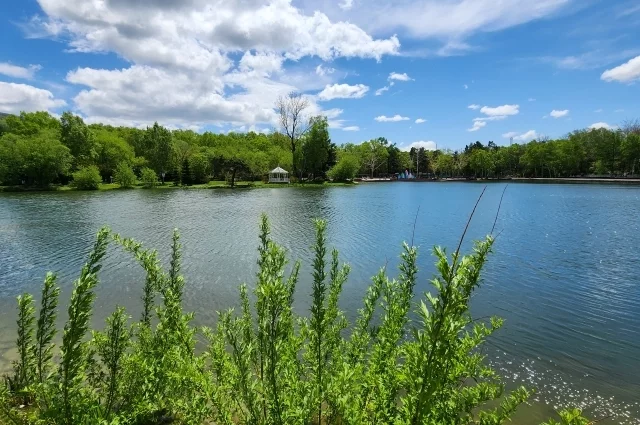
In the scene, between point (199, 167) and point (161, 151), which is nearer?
point (199, 167)

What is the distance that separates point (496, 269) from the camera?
1923cm

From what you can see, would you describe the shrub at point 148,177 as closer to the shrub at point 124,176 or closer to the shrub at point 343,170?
the shrub at point 124,176

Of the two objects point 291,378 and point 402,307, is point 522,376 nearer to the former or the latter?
point 402,307

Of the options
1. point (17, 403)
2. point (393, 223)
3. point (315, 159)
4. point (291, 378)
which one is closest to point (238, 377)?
point (291, 378)

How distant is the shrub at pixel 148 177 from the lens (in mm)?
89500

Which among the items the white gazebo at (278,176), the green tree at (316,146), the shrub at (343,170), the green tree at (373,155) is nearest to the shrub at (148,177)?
the white gazebo at (278,176)

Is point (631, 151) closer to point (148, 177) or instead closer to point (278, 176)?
point (278, 176)

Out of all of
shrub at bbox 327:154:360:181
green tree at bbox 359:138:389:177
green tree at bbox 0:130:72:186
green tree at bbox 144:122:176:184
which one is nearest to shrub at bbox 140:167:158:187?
green tree at bbox 144:122:176:184

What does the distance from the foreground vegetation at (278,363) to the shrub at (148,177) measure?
92739 mm

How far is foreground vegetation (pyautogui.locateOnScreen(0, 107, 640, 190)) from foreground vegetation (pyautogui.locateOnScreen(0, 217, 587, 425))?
8563 cm

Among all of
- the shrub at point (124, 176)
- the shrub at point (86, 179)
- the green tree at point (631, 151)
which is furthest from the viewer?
the green tree at point (631, 151)

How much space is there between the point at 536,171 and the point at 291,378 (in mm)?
149532

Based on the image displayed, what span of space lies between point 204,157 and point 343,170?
4022cm

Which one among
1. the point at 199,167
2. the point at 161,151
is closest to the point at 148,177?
the point at 161,151
